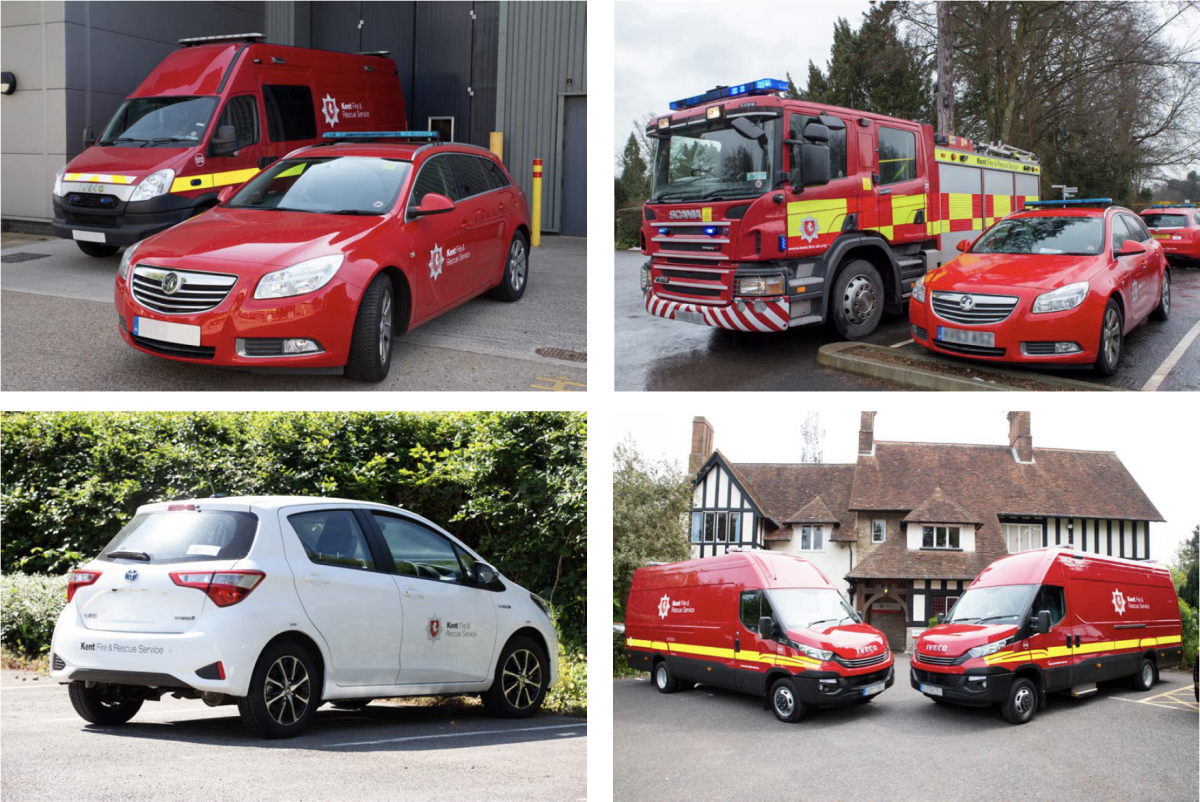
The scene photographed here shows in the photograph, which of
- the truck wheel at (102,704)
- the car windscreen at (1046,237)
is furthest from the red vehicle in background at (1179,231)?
the truck wheel at (102,704)

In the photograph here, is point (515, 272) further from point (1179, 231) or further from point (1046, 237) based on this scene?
point (1179, 231)

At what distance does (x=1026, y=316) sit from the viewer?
6.57 m

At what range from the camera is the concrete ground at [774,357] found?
6.95m

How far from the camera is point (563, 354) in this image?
715 centimetres

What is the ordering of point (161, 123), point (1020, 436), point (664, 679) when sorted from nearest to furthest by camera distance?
point (1020, 436), point (664, 679), point (161, 123)

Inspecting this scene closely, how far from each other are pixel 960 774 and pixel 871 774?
19.1 inches

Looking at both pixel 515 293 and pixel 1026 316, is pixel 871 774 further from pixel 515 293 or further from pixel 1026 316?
pixel 515 293

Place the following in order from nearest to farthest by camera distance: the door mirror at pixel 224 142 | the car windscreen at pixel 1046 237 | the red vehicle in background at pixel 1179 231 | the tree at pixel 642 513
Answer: the tree at pixel 642 513 < the car windscreen at pixel 1046 237 < the door mirror at pixel 224 142 < the red vehicle in background at pixel 1179 231

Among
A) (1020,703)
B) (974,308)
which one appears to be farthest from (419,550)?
(974,308)

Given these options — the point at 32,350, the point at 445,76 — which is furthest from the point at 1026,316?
the point at 445,76

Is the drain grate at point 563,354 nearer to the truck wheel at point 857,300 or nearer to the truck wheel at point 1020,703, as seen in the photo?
the truck wheel at point 857,300

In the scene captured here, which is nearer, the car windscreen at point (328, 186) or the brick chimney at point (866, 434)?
the brick chimney at point (866, 434)

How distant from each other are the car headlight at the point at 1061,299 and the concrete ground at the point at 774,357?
49 centimetres

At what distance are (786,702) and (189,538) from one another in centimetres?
368
